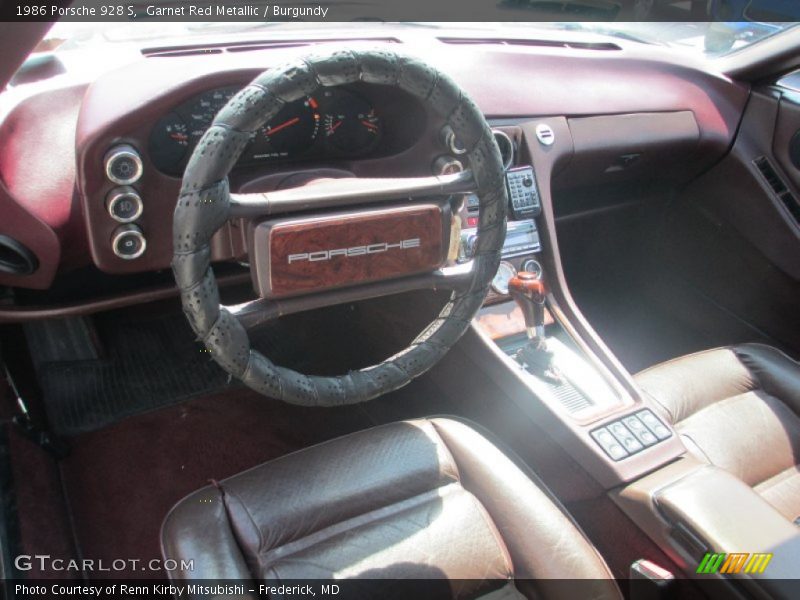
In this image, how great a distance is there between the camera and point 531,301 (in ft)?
5.24

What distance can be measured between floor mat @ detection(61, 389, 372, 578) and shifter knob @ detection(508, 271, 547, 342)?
2.41ft

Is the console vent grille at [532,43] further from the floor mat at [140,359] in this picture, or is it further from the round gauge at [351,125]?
the floor mat at [140,359]

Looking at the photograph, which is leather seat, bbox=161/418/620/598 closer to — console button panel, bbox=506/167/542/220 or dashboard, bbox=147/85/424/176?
dashboard, bbox=147/85/424/176

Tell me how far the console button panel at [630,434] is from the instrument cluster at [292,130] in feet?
2.69

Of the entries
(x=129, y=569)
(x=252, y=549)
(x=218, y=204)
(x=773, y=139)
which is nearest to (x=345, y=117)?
(x=218, y=204)

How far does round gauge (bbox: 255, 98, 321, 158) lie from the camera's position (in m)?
1.40

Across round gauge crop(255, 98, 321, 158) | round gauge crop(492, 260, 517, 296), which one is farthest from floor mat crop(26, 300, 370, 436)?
round gauge crop(255, 98, 321, 158)

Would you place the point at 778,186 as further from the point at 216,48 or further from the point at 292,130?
the point at 216,48

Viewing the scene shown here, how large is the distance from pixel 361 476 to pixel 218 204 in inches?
23.1

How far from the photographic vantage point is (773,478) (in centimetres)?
160

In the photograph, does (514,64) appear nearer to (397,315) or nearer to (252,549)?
(397,315)

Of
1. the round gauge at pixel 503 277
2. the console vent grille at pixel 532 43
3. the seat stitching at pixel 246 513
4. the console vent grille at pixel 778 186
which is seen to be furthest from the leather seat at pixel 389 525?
the console vent grille at pixel 778 186

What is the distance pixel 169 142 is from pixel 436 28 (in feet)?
4.06
